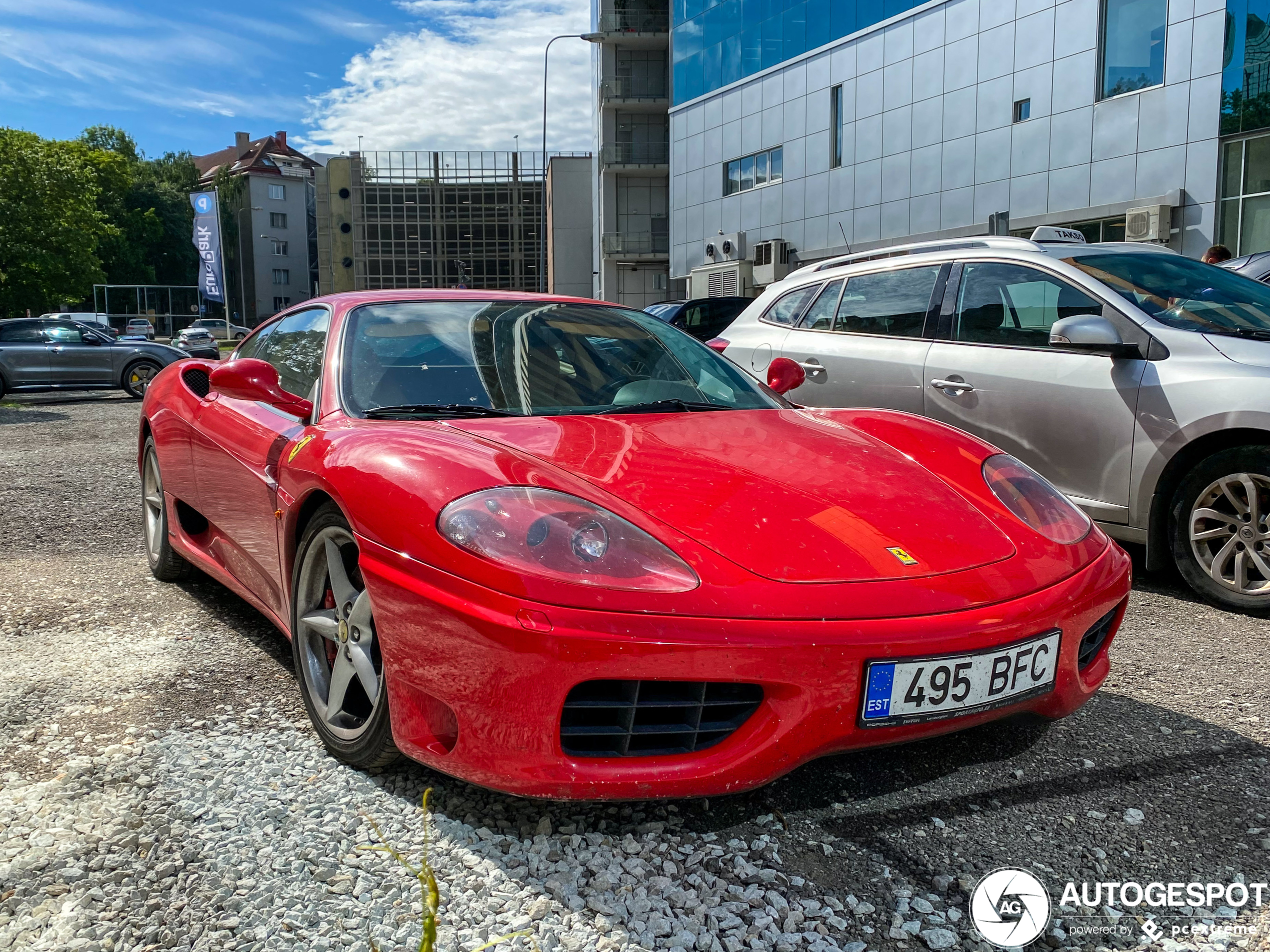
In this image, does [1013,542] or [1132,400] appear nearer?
[1013,542]

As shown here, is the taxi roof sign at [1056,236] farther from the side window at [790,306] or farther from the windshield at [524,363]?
the windshield at [524,363]

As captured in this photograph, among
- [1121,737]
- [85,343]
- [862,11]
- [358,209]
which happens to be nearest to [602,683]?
[1121,737]

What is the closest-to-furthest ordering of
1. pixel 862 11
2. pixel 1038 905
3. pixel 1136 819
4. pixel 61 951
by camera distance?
pixel 61 951 → pixel 1038 905 → pixel 1136 819 → pixel 862 11

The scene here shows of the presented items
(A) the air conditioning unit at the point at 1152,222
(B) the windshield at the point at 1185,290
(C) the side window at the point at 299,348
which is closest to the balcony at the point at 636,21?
(A) the air conditioning unit at the point at 1152,222

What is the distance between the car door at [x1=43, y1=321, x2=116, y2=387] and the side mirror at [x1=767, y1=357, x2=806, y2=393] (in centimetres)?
1654

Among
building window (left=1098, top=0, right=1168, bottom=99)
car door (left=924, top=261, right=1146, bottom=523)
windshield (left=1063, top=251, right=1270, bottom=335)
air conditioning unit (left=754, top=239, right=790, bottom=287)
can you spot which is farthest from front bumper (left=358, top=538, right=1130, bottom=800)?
air conditioning unit (left=754, top=239, right=790, bottom=287)

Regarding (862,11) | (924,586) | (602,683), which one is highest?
(862,11)

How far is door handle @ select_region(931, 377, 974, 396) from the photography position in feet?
15.3

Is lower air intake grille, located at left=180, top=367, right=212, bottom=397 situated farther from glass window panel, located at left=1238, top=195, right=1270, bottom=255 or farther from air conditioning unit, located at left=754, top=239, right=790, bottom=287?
air conditioning unit, located at left=754, top=239, right=790, bottom=287

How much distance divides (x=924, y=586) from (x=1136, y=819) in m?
0.74

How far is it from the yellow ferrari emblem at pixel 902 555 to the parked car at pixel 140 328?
166ft

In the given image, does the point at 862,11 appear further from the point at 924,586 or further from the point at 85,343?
the point at 924,586

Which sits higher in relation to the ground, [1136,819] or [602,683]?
[602,683]

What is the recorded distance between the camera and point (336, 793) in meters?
2.27
